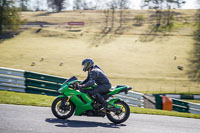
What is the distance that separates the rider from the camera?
7.10 meters

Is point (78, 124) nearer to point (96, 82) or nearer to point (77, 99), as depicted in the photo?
point (77, 99)

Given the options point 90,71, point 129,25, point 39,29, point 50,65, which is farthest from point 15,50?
point 129,25

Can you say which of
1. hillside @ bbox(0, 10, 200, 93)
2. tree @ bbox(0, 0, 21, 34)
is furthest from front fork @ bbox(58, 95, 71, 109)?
tree @ bbox(0, 0, 21, 34)

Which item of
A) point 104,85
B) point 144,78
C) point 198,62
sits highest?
point 104,85

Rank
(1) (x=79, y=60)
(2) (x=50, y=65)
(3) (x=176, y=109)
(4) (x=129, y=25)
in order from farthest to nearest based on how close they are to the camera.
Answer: (4) (x=129, y=25) → (1) (x=79, y=60) → (2) (x=50, y=65) → (3) (x=176, y=109)

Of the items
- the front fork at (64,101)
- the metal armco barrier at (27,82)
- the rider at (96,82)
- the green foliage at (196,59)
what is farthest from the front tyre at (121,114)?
the green foliage at (196,59)

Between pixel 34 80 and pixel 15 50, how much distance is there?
28521 millimetres

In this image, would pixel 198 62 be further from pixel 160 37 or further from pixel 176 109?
pixel 160 37

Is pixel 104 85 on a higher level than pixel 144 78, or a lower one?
higher

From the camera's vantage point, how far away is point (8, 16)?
50.1m

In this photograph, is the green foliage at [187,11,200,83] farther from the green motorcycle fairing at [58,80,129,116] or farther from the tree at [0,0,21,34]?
the tree at [0,0,21,34]

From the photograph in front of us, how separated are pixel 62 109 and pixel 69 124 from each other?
654mm

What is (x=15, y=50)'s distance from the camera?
1513 inches

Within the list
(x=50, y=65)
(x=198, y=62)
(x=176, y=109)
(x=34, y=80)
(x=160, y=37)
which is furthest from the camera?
(x=160, y=37)
